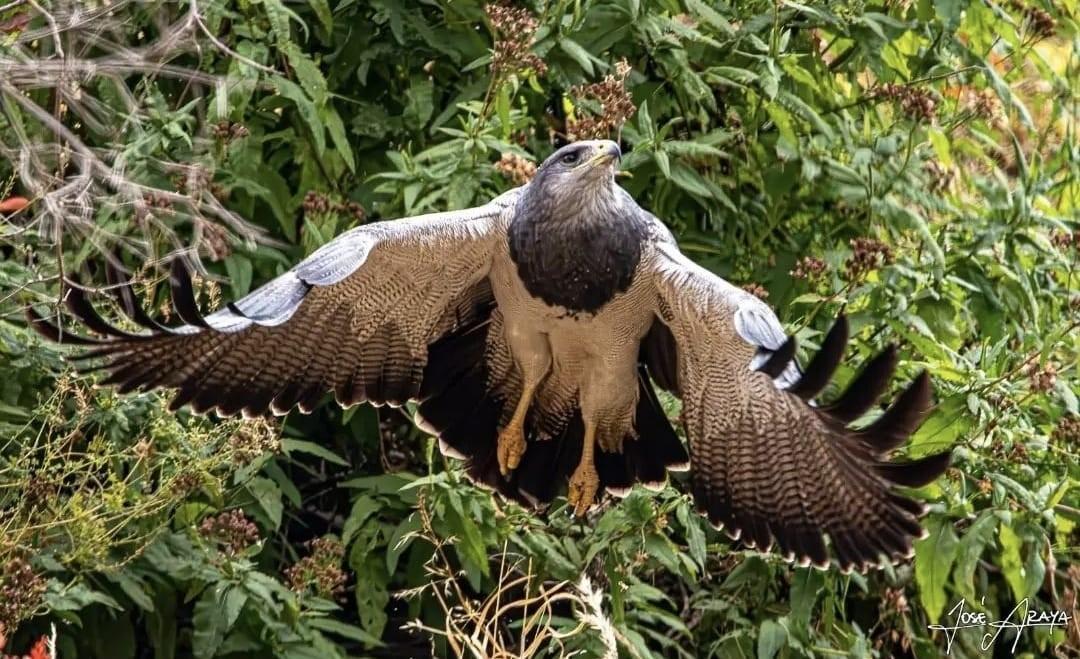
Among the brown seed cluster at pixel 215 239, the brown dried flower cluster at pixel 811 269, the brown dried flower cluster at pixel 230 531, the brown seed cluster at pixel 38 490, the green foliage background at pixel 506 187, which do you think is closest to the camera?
the brown seed cluster at pixel 215 239

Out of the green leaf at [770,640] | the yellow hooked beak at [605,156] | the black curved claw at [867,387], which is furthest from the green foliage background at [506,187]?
the black curved claw at [867,387]

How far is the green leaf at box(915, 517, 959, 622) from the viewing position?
18.6ft

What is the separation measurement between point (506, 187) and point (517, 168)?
46 cm

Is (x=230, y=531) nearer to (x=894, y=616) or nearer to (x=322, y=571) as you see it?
(x=322, y=571)

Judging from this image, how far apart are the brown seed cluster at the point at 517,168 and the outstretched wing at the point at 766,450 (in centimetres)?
66

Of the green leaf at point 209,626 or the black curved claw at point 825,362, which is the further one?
the green leaf at point 209,626

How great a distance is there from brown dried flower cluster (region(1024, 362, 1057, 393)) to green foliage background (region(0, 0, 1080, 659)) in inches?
0.9

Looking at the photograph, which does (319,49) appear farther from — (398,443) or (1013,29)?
(1013,29)

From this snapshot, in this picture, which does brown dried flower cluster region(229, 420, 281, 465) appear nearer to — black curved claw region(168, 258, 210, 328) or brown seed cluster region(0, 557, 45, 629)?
brown seed cluster region(0, 557, 45, 629)

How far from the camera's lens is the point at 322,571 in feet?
18.6

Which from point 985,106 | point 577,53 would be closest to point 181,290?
point 577,53

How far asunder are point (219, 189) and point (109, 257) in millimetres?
1260

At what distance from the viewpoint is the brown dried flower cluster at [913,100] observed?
19.7 ft

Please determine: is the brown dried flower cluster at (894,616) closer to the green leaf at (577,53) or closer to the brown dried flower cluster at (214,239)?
the green leaf at (577,53)
